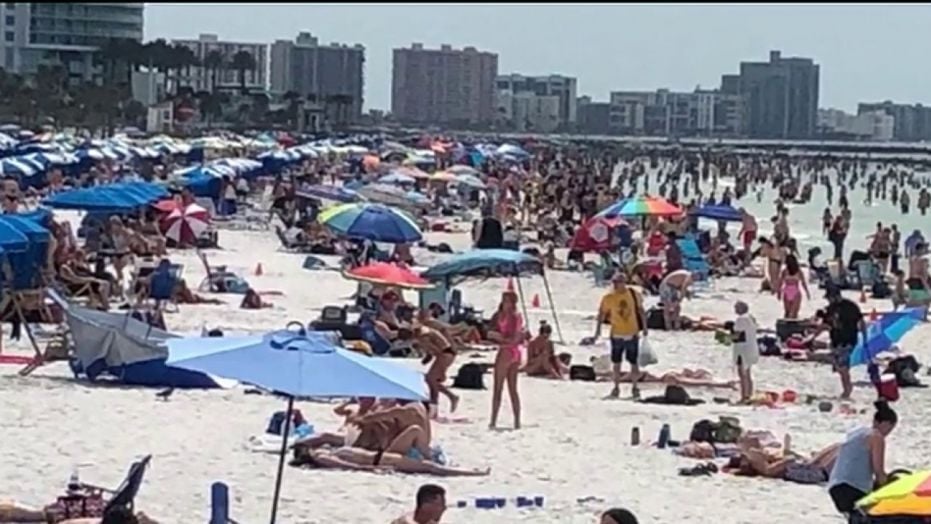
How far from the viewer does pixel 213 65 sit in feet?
476

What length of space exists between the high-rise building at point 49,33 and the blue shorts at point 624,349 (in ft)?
417

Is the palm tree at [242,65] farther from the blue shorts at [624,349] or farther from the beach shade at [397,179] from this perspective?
the blue shorts at [624,349]

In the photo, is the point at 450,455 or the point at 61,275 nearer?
the point at 450,455

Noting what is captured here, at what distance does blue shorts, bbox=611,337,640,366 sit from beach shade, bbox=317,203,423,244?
5965 millimetres

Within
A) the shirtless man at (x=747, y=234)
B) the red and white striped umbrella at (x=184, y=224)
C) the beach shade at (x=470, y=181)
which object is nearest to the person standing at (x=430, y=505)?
the red and white striped umbrella at (x=184, y=224)

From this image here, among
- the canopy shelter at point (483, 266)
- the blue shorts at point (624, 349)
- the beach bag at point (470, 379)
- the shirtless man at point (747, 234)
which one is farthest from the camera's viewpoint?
the shirtless man at point (747, 234)

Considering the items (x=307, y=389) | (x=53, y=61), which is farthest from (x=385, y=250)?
(x=53, y=61)

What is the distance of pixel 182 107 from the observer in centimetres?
10962

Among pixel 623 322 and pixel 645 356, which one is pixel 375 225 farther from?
pixel 623 322

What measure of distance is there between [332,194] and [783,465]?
22.6 m

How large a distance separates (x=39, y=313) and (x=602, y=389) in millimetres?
5459

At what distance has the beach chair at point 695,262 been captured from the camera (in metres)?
28.2

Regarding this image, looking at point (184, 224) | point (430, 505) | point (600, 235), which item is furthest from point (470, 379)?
point (600, 235)

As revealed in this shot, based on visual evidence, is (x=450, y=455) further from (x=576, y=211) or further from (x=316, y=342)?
(x=576, y=211)
